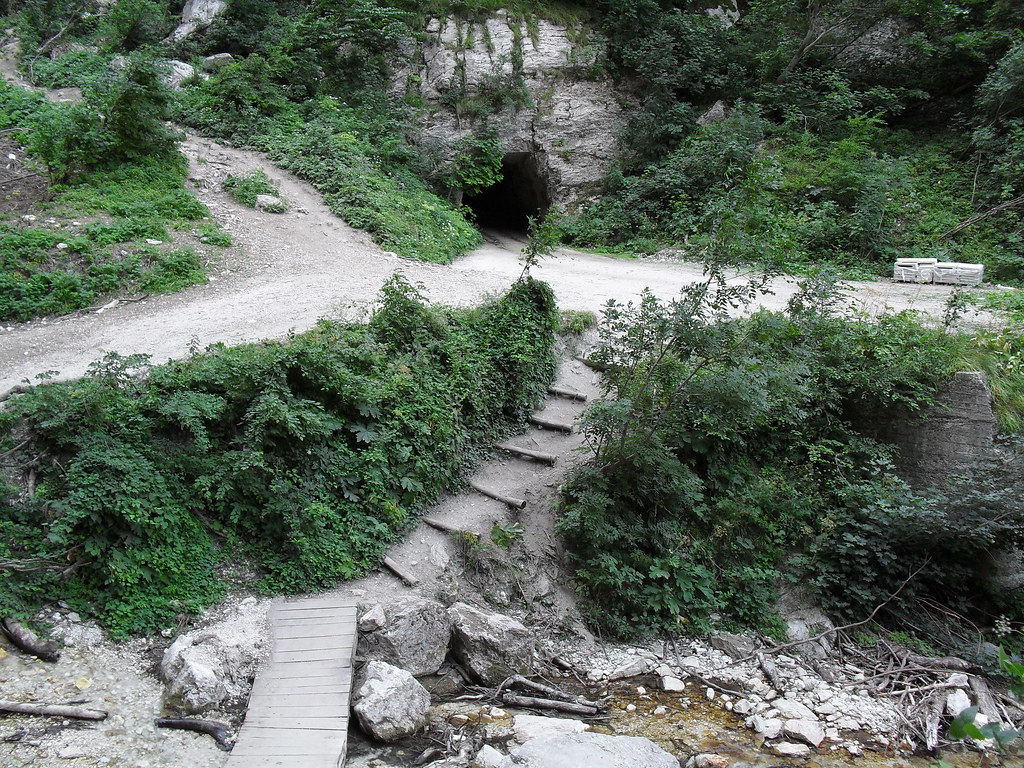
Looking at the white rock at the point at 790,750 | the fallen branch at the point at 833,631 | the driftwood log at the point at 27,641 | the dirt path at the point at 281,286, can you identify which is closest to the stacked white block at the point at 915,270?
the dirt path at the point at 281,286

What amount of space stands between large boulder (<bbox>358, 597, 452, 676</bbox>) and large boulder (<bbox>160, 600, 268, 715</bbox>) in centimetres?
89

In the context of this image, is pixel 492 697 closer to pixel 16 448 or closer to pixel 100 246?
pixel 16 448

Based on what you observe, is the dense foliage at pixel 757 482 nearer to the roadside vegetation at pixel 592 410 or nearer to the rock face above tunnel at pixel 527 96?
the roadside vegetation at pixel 592 410

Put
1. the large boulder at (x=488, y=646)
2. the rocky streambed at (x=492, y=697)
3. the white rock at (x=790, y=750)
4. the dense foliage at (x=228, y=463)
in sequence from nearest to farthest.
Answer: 1. the rocky streambed at (x=492, y=697)
2. the dense foliage at (x=228, y=463)
3. the white rock at (x=790, y=750)
4. the large boulder at (x=488, y=646)

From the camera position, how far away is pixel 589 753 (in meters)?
5.00

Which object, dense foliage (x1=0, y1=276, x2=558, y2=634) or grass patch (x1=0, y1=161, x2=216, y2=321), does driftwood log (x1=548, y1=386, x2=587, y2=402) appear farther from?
grass patch (x1=0, y1=161, x2=216, y2=321)

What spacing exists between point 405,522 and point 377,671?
1.76 metres

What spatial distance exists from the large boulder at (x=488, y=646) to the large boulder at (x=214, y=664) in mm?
1667

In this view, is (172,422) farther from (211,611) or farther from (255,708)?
(255,708)

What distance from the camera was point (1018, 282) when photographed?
37.8ft

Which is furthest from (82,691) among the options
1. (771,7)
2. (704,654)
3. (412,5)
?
(771,7)

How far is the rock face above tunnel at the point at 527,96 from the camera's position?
54.9 feet

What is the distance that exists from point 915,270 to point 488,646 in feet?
33.1

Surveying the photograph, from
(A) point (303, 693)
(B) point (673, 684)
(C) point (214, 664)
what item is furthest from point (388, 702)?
(B) point (673, 684)
